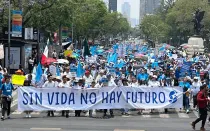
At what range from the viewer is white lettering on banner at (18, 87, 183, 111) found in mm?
19078

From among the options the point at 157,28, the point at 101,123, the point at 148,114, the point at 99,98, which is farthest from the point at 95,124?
the point at 157,28

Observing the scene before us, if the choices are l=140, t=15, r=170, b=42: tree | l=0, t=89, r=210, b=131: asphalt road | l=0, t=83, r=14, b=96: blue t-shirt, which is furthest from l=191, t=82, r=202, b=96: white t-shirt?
l=140, t=15, r=170, b=42: tree

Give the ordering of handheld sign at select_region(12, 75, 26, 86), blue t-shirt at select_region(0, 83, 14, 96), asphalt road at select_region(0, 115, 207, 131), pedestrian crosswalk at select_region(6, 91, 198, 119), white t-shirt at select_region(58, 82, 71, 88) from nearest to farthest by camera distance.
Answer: asphalt road at select_region(0, 115, 207, 131) < blue t-shirt at select_region(0, 83, 14, 96) < white t-shirt at select_region(58, 82, 71, 88) < pedestrian crosswalk at select_region(6, 91, 198, 119) < handheld sign at select_region(12, 75, 26, 86)

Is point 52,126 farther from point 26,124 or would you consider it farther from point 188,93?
point 188,93

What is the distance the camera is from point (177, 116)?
777 inches

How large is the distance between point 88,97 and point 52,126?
10.3ft

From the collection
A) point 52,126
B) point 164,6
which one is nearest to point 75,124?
point 52,126

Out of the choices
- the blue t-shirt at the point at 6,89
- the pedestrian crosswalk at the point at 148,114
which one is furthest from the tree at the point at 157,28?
the blue t-shirt at the point at 6,89

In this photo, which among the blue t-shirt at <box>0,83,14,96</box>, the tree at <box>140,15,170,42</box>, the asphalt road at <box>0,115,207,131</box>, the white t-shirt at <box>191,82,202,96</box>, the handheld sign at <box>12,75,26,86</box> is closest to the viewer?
the asphalt road at <box>0,115,207,131</box>

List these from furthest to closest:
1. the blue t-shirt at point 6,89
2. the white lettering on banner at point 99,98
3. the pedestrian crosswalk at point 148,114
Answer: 1. the pedestrian crosswalk at point 148,114
2. the white lettering on banner at point 99,98
3. the blue t-shirt at point 6,89

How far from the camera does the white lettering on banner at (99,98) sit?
1908 centimetres

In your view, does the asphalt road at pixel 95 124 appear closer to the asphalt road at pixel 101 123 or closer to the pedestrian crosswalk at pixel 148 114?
the asphalt road at pixel 101 123

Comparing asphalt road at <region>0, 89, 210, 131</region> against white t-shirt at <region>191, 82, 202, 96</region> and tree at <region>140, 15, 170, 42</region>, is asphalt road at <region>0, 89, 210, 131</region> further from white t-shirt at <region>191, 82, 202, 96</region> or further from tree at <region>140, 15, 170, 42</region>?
tree at <region>140, 15, 170, 42</region>

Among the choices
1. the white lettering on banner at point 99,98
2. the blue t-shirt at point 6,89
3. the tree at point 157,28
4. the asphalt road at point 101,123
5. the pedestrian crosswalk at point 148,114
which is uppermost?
the tree at point 157,28
